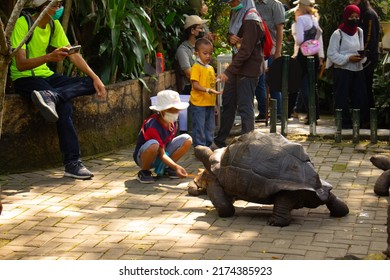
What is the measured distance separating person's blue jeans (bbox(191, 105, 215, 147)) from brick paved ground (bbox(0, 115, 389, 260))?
3.10 feet

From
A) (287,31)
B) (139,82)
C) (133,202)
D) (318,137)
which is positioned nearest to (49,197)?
(133,202)

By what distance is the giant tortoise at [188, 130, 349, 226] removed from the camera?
7570mm

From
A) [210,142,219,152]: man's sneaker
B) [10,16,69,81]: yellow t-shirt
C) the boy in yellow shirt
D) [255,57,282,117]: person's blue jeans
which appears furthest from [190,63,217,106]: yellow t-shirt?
[255,57,282,117]: person's blue jeans

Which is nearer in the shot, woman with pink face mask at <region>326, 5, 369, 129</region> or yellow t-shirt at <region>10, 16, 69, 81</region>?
yellow t-shirt at <region>10, 16, 69, 81</region>

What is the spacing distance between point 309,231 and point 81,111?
11.9ft

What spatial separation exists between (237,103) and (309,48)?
6.80 ft

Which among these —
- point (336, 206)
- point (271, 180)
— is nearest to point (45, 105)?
point (271, 180)

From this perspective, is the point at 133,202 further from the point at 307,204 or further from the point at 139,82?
the point at 139,82

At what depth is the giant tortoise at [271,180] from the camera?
7570mm

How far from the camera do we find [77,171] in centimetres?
933

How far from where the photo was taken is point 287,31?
14367 mm

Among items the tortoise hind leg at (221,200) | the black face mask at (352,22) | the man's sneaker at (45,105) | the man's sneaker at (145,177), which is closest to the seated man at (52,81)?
the man's sneaker at (45,105)

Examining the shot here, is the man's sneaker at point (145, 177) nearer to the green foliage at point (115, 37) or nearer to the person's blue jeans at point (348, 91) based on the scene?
the green foliage at point (115, 37)

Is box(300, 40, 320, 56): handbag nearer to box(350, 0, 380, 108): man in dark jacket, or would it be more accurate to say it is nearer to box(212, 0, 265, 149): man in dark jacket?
box(350, 0, 380, 108): man in dark jacket
